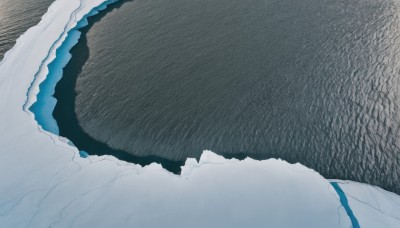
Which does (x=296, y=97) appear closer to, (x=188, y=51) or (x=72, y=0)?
(x=188, y=51)

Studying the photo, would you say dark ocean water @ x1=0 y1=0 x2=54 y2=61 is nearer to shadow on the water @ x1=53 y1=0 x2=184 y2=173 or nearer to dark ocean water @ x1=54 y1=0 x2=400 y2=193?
shadow on the water @ x1=53 y1=0 x2=184 y2=173

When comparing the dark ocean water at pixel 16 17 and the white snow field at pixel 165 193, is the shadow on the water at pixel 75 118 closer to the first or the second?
the white snow field at pixel 165 193

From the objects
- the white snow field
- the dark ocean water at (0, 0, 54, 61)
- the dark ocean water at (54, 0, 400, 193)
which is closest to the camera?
the white snow field

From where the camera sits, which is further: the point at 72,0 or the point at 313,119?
the point at 72,0

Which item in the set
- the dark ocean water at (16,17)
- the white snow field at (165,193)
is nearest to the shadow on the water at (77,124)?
the white snow field at (165,193)

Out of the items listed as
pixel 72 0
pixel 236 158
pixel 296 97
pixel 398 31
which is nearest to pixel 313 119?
pixel 296 97

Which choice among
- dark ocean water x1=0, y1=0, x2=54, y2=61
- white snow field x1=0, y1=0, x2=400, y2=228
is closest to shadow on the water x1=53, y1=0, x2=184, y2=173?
white snow field x1=0, y1=0, x2=400, y2=228
